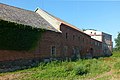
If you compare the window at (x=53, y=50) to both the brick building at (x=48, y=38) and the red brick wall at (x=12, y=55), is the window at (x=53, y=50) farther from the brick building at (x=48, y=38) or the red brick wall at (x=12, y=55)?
the red brick wall at (x=12, y=55)

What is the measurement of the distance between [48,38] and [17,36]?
7257 millimetres

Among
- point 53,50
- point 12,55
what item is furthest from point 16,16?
point 53,50

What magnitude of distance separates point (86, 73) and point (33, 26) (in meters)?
10.1

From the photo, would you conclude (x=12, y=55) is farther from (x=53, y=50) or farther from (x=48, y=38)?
(x=53, y=50)

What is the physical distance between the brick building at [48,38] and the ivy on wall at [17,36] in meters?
0.49

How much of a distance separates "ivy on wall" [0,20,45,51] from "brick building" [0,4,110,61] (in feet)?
1.60

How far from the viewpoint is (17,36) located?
80.6 ft

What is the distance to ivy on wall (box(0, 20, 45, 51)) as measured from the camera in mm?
22781

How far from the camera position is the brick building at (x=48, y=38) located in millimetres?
25719

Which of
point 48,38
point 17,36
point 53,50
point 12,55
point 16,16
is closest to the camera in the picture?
point 12,55

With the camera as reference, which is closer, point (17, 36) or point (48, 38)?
point (17, 36)

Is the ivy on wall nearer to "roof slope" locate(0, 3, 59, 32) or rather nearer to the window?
"roof slope" locate(0, 3, 59, 32)

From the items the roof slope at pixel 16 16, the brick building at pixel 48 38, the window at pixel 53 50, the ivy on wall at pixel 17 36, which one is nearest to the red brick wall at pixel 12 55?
the brick building at pixel 48 38

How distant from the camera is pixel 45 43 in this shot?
30438 mm
